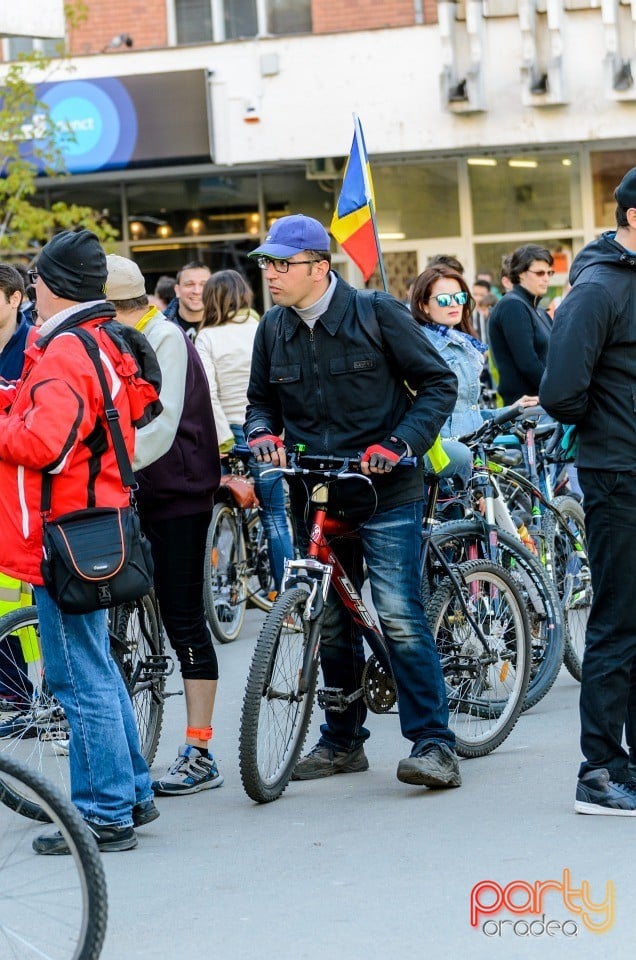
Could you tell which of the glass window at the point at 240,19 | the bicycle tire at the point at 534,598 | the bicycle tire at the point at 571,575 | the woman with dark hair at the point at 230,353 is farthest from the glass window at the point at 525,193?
the bicycle tire at the point at 534,598

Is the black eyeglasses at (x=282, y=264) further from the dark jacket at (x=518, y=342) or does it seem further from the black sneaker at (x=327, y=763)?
the dark jacket at (x=518, y=342)

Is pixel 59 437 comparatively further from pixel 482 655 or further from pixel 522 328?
pixel 522 328

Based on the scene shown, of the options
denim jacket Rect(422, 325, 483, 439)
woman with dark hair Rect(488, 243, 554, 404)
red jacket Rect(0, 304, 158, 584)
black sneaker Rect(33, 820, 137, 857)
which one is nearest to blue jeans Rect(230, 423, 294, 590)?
woman with dark hair Rect(488, 243, 554, 404)

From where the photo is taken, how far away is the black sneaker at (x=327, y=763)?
611cm

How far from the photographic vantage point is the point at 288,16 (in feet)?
66.1

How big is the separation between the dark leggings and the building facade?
1389cm

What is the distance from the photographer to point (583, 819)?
5312 mm

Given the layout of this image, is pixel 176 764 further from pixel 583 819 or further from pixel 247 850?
pixel 583 819

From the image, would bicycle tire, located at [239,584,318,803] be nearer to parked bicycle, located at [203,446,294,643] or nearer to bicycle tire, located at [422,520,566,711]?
bicycle tire, located at [422,520,566,711]

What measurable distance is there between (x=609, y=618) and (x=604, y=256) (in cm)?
117

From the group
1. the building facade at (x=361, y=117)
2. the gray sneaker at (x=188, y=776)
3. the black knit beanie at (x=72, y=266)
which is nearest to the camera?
the black knit beanie at (x=72, y=266)

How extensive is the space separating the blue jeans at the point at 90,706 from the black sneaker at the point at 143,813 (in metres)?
0.20

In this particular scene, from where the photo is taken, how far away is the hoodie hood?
5207 mm

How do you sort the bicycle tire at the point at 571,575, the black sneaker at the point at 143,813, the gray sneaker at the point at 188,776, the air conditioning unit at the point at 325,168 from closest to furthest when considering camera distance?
the black sneaker at the point at 143,813 → the gray sneaker at the point at 188,776 → the bicycle tire at the point at 571,575 → the air conditioning unit at the point at 325,168
